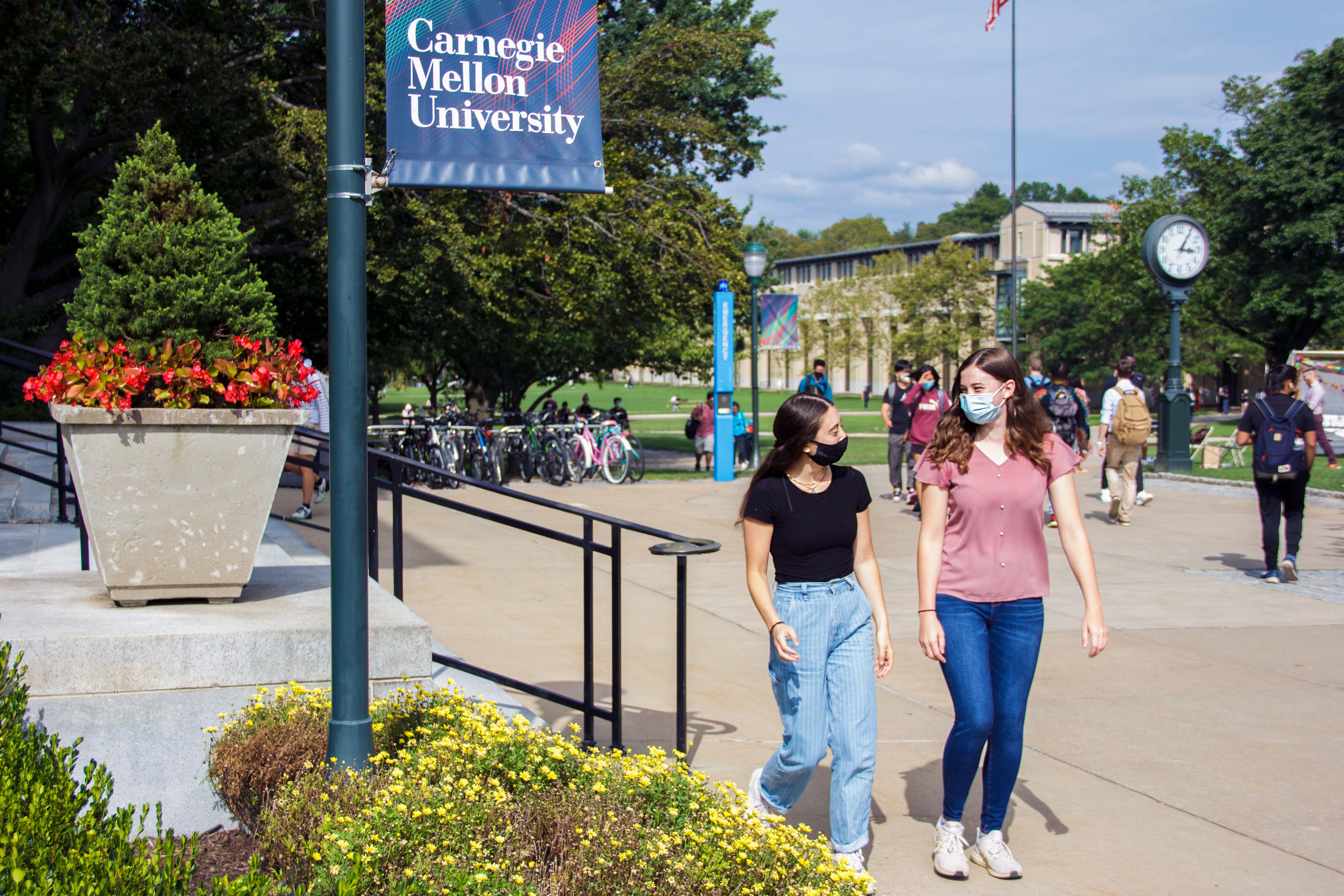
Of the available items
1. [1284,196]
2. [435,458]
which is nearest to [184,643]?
[435,458]

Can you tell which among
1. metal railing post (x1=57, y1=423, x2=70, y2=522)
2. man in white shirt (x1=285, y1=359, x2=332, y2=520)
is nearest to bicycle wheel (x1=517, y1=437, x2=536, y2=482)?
man in white shirt (x1=285, y1=359, x2=332, y2=520)

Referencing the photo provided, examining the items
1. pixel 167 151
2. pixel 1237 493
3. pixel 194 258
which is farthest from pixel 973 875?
pixel 1237 493

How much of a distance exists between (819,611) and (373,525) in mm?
2491

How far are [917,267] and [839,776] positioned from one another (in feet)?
231

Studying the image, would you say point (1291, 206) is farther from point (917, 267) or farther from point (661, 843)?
point (661, 843)

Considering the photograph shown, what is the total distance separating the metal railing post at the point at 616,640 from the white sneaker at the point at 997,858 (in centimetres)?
140

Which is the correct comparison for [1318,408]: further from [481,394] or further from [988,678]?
[481,394]

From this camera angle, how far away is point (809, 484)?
13.7 feet

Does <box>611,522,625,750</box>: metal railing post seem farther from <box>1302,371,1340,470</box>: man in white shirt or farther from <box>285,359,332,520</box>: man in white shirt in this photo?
<box>285,359,332,520</box>: man in white shirt

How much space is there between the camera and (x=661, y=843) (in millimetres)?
2801

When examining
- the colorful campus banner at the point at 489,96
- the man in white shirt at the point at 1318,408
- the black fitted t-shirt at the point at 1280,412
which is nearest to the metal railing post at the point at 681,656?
the colorful campus banner at the point at 489,96

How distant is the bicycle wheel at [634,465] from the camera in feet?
65.8

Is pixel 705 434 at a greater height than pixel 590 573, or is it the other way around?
pixel 590 573

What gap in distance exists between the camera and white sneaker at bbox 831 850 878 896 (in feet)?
9.46
